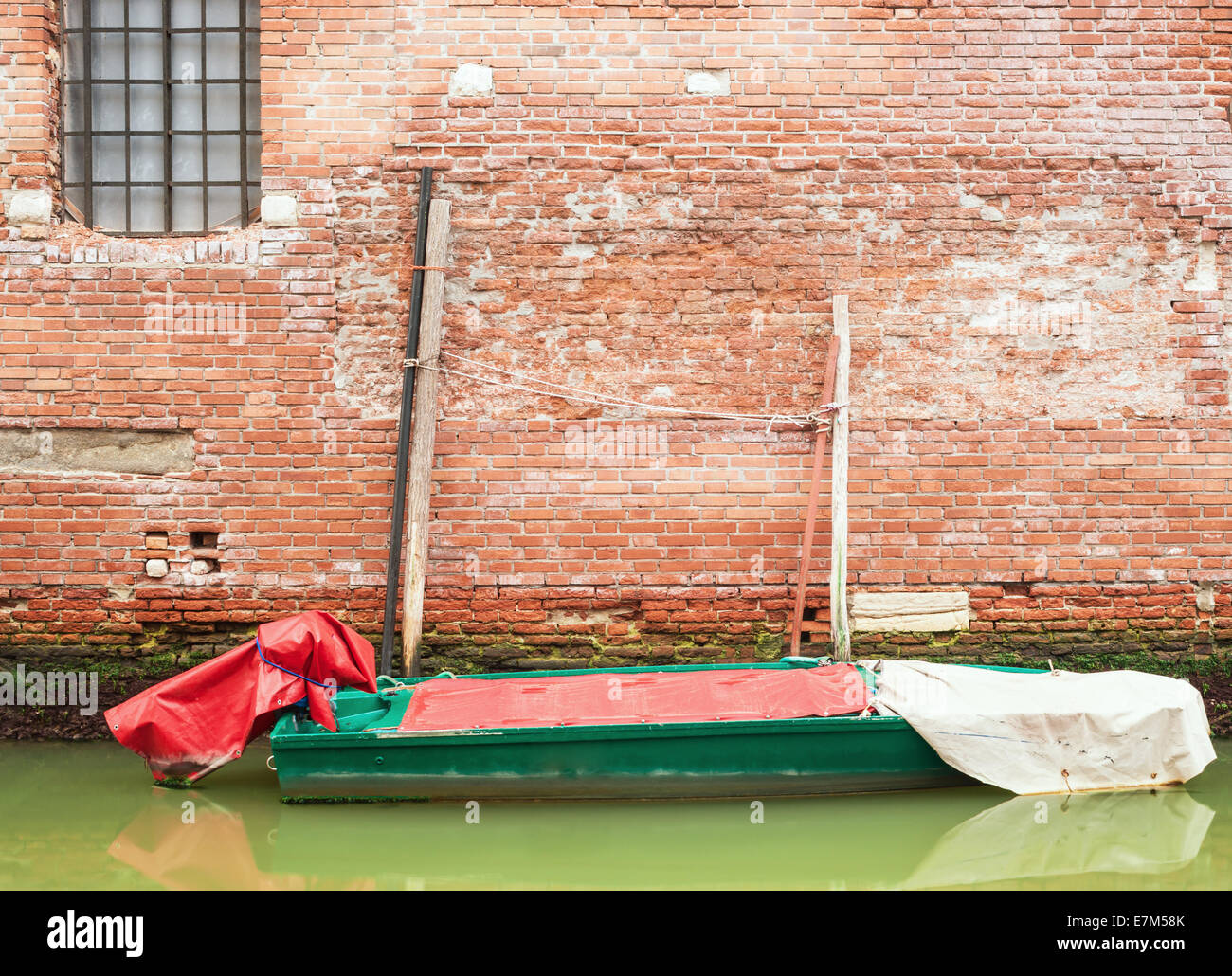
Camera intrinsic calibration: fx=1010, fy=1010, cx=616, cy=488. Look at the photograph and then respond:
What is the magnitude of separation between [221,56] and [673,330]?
126 inches

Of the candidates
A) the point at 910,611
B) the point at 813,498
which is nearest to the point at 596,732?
the point at 813,498

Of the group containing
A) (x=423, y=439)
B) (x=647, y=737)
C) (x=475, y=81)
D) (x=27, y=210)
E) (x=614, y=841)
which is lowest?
(x=614, y=841)

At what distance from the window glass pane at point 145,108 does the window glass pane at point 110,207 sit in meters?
0.39

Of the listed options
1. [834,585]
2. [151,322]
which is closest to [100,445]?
[151,322]

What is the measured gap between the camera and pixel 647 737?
4469 mm

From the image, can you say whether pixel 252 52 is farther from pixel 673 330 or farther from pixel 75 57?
pixel 673 330

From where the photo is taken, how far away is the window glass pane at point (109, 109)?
6.12 meters

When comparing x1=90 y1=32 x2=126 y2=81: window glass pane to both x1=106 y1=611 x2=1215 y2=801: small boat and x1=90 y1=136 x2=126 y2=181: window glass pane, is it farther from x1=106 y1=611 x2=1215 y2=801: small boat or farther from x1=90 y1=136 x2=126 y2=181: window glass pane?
x1=106 y1=611 x2=1215 y2=801: small boat

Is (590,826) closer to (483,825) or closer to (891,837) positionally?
(483,825)

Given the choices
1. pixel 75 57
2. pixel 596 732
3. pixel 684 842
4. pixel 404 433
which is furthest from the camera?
pixel 75 57

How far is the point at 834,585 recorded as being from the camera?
18.4ft

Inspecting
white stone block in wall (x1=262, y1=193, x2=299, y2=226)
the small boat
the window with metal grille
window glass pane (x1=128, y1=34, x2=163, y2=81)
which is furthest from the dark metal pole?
window glass pane (x1=128, y1=34, x2=163, y2=81)

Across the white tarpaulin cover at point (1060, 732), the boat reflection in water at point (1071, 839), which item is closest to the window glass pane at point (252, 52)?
the white tarpaulin cover at point (1060, 732)

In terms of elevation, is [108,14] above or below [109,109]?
above
